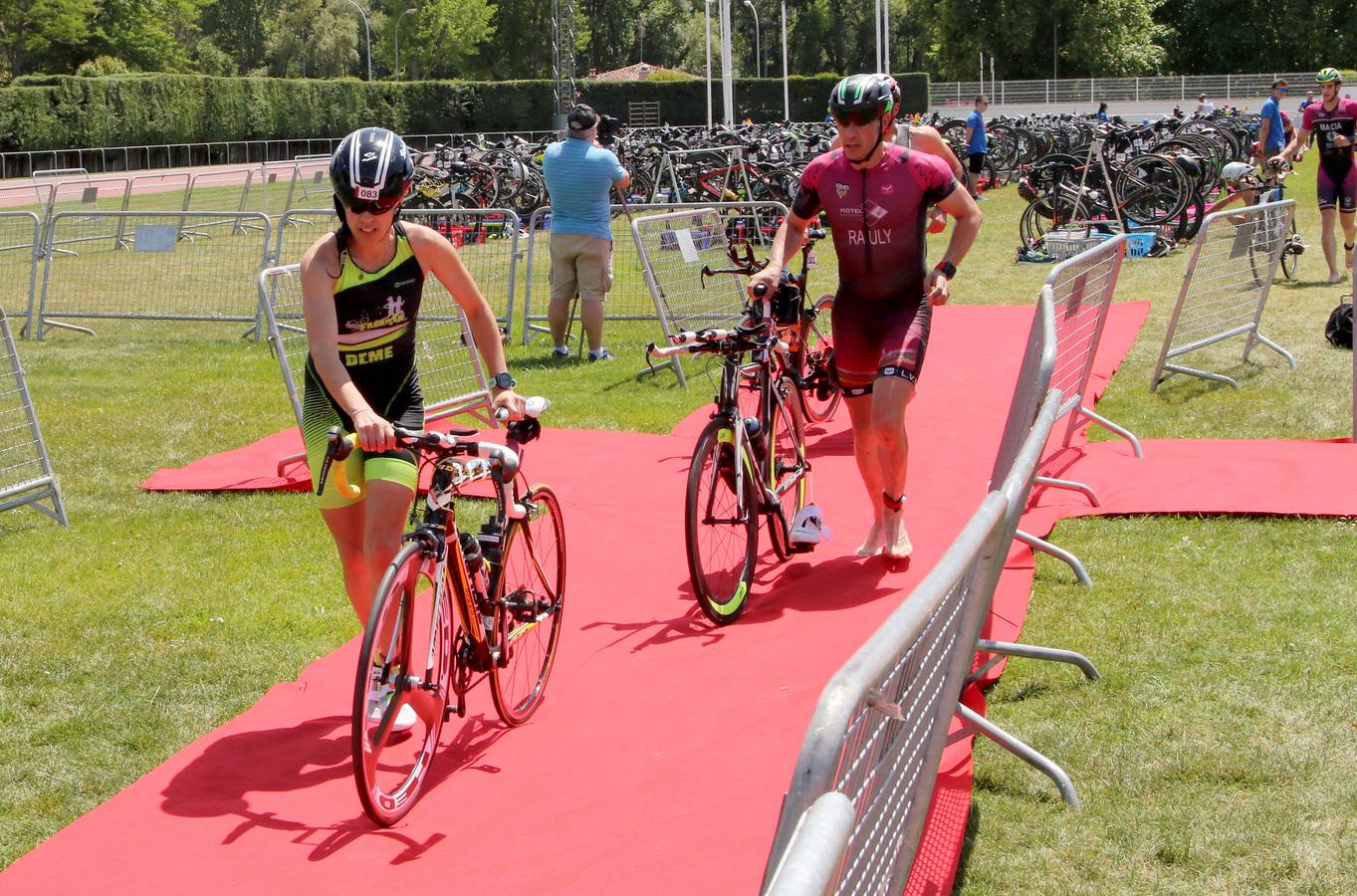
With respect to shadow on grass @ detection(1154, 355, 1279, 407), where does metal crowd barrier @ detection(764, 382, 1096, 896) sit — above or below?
above

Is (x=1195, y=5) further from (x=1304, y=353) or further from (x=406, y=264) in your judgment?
(x=406, y=264)

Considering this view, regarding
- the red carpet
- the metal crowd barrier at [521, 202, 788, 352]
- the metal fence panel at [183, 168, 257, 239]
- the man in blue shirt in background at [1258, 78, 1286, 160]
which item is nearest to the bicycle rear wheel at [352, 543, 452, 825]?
the red carpet

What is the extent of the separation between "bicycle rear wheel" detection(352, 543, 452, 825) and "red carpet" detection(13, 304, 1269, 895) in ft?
0.37

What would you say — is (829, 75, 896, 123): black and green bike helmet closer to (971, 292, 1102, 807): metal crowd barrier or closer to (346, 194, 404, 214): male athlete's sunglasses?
(971, 292, 1102, 807): metal crowd barrier

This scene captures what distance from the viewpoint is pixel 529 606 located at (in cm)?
463

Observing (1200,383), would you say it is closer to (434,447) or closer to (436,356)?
(436,356)

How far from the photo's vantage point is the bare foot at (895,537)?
6301 millimetres

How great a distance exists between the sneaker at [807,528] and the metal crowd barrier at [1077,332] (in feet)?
2.91

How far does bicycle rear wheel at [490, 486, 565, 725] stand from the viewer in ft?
15.0

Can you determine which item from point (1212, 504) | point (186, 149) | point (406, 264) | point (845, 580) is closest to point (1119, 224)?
point (1212, 504)

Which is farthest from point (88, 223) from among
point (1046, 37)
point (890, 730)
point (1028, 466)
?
point (1046, 37)

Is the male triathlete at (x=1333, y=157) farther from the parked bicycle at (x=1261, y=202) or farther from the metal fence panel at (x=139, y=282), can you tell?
the metal fence panel at (x=139, y=282)

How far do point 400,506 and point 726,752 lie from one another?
1.29m

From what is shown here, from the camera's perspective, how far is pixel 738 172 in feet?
76.6
